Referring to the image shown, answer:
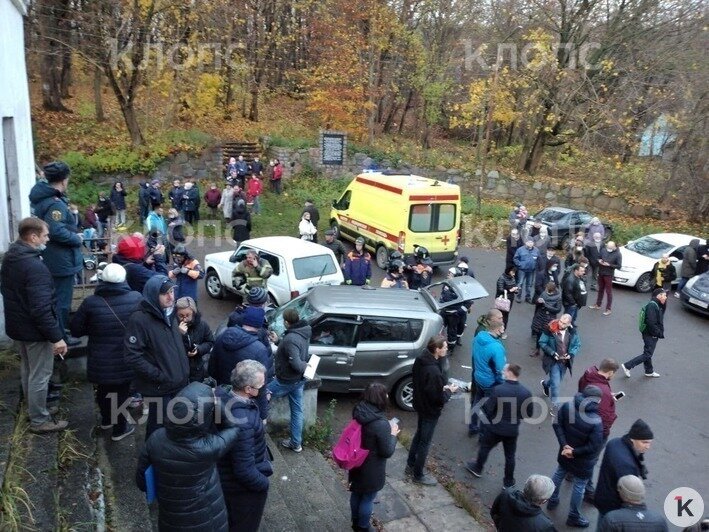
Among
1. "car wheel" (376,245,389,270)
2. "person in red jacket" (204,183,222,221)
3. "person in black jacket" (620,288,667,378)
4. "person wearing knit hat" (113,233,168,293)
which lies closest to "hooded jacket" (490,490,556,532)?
"person wearing knit hat" (113,233,168,293)

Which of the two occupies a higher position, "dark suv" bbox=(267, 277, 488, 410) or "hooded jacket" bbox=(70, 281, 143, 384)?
"hooded jacket" bbox=(70, 281, 143, 384)

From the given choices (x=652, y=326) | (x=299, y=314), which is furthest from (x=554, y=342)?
(x=299, y=314)

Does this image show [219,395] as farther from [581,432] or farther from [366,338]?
[366,338]

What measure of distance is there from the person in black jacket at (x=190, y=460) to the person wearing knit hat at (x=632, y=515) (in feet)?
9.52

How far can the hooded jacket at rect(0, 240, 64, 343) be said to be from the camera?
4.88m

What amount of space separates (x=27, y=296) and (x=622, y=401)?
8555mm

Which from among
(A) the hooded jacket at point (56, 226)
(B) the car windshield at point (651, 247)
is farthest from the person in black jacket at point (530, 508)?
(B) the car windshield at point (651, 247)

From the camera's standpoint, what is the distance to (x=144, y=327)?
4.76 m

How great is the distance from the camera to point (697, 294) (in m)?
14.1

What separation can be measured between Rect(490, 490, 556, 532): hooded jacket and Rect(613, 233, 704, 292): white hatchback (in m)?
11.9

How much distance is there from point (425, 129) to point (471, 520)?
25.6 meters

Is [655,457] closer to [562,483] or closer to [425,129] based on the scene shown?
[562,483]

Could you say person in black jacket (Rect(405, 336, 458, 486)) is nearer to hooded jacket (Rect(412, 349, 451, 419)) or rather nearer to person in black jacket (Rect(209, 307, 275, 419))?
hooded jacket (Rect(412, 349, 451, 419))

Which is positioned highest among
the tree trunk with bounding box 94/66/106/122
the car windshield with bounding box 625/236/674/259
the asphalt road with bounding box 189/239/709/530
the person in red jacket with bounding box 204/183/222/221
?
the tree trunk with bounding box 94/66/106/122
